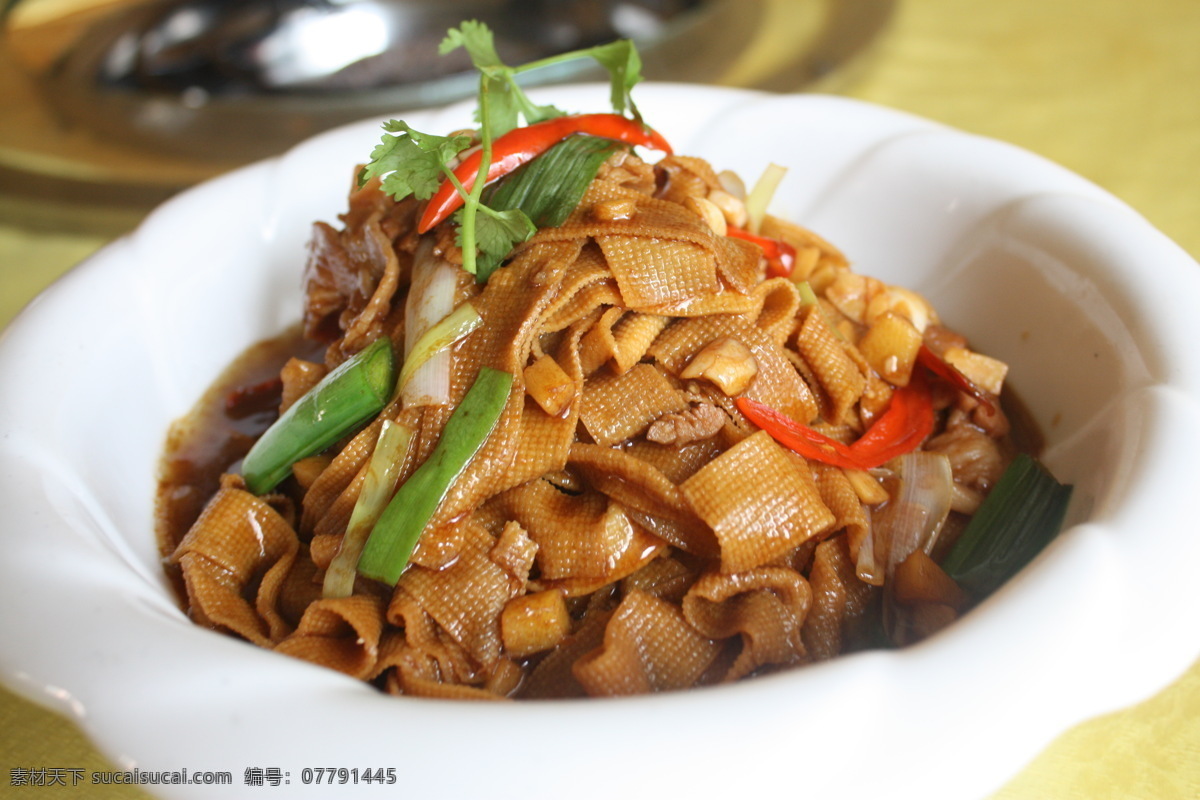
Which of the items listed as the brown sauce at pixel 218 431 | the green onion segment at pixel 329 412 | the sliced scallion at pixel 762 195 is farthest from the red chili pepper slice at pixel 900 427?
the brown sauce at pixel 218 431

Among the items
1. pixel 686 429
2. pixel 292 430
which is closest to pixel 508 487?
pixel 686 429

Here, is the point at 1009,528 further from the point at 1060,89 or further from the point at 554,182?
the point at 1060,89

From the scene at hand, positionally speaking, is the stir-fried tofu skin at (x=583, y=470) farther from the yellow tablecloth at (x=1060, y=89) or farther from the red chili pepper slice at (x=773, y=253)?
the yellow tablecloth at (x=1060, y=89)

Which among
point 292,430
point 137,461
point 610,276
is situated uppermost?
point 610,276

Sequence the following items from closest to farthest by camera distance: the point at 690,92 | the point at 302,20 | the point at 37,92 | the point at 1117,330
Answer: the point at 1117,330
the point at 690,92
the point at 37,92
the point at 302,20

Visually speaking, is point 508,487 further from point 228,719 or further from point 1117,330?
point 1117,330

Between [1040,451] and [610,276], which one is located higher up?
[610,276]

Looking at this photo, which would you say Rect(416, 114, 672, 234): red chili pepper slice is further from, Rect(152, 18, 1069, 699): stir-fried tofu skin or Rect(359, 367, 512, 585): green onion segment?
Rect(359, 367, 512, 585): green onion segment
